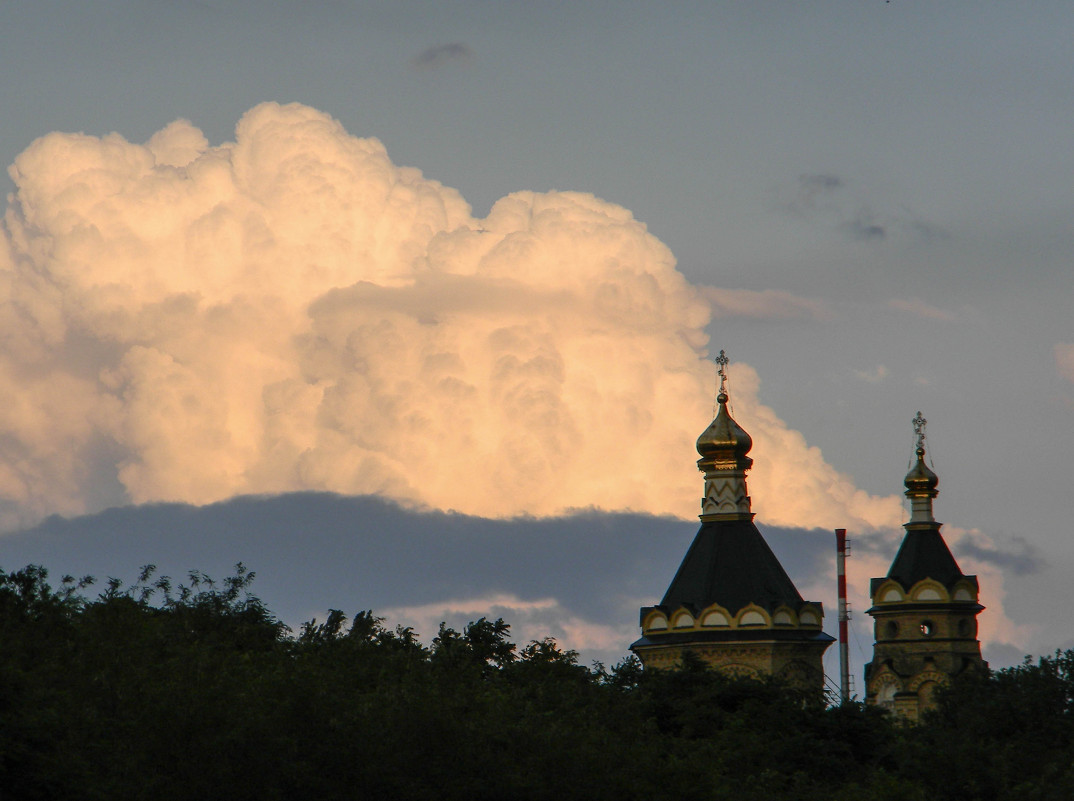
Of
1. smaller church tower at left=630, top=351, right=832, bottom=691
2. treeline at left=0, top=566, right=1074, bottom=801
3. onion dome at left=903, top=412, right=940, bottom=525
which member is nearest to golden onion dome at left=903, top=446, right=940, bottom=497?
onion dome at left=903, top=412, right=940, bottom=525

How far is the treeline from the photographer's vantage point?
36.5 metres

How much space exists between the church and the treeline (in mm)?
13086

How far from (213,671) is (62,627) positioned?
18.5 feet

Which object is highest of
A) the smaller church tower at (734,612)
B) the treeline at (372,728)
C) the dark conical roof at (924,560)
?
the dark conical roof at (924,560)

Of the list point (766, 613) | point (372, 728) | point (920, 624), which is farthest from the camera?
point (920, 624)

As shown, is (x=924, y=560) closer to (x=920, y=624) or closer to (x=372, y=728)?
(x=920, y=624)

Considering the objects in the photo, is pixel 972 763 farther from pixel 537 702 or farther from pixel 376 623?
pixel 376 623

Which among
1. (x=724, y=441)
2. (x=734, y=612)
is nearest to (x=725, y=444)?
(x=724, y=441)

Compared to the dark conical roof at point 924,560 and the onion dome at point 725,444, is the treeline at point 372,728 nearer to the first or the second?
the onion dome at point 725,444

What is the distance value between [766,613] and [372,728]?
39124 mm

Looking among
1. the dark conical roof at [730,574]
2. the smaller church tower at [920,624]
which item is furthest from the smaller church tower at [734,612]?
the smaller church tower at [920,624]

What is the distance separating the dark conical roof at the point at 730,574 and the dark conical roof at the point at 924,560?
14.1 meters

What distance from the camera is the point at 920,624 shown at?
296ft

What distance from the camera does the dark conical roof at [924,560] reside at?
91.1 meters
